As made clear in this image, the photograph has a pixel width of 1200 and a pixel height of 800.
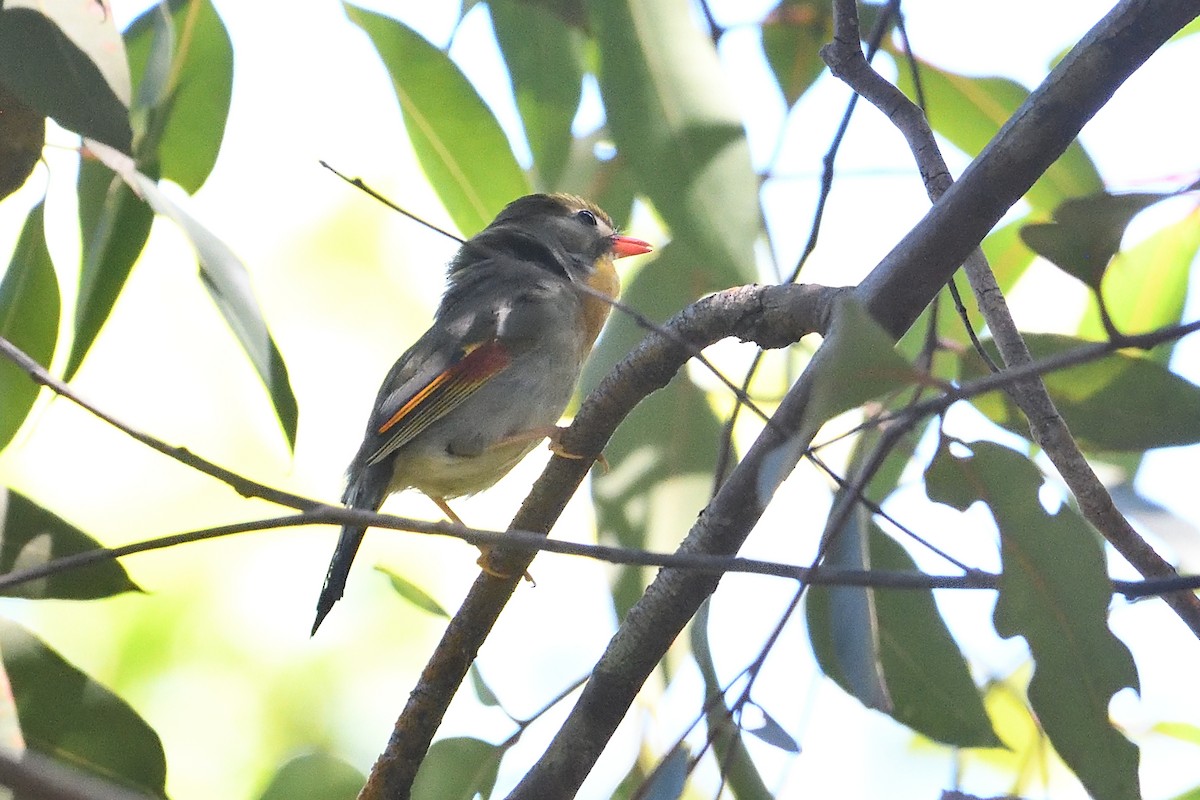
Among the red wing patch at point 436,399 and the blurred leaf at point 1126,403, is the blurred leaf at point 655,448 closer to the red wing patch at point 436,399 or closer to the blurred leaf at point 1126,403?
the red wing patch at point 436,399

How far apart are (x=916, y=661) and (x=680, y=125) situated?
113 centimetres

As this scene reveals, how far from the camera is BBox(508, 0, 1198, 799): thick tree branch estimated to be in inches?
58.1

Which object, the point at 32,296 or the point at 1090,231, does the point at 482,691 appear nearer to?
the point at 32,296

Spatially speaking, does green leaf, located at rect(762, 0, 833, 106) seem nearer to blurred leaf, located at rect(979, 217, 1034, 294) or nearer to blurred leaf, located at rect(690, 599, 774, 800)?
blurred leaf, located at rect(979, 217, 1034, 294)

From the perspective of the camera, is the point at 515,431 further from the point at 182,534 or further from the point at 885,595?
the point at 182,534

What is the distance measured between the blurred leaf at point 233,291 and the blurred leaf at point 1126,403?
1290 mm

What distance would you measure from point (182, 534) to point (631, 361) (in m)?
0.91

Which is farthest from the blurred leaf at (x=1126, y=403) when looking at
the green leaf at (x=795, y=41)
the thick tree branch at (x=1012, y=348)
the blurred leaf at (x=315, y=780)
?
the blurred leaf at (x=315, y=780)

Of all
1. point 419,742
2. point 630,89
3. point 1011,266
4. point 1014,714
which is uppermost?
point 1011,266

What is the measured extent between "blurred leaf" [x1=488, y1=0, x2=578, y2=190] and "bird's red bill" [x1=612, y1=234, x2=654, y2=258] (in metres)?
0.98

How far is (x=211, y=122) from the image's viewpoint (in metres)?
2.62

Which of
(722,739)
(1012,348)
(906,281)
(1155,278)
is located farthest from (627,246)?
(906,281)

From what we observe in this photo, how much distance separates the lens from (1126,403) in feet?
6.74

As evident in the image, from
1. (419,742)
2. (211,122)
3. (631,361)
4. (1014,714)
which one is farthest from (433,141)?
(1014,714)
